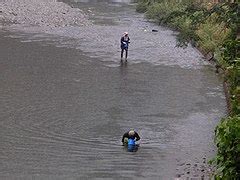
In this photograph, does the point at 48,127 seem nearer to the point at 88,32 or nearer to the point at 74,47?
the point at 74,47

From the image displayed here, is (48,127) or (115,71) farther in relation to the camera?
(115,71)

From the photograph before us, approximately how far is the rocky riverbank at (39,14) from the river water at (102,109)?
797 centimetres

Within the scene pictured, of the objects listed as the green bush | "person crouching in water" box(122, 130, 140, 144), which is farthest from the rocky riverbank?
→ the green bush

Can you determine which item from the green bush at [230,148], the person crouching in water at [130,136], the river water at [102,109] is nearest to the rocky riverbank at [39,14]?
the river water at [102,109]

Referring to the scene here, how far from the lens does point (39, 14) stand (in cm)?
4562

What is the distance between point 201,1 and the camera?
42719mm

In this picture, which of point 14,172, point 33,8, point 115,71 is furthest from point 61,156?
point 33,8

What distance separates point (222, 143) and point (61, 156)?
724 cm

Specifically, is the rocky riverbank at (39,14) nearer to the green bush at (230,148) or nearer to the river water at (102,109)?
the river water at (102,109)

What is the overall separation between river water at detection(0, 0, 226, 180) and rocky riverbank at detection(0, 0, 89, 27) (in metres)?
7.97

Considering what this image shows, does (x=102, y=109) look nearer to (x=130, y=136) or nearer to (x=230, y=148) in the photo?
(x=130, y=136)

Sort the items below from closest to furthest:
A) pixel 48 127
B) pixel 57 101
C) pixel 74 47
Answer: pixel 48 127 → pixel 57 101 → pixel 74 47

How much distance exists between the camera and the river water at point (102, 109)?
13062 millimetres

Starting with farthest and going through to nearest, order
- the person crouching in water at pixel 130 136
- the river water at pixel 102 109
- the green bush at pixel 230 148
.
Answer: the person crouching in water at pixel 130 136, the river water at pixel 102 109, the green bush at pixel 230 148
